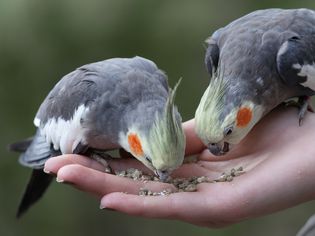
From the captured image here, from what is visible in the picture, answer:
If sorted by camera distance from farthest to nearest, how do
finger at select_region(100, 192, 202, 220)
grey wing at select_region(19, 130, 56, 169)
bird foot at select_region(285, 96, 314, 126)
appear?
1. grey wing at select_region(19, 130, 56, 169)
2. bird foot at select_region(285, 96, 314, 126)
3. finger at select_region(100, 192, 202, 220)

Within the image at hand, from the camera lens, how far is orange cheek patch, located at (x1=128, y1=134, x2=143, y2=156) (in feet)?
7.86

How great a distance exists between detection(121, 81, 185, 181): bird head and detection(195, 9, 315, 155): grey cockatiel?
21cm

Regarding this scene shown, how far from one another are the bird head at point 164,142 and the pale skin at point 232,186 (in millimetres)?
119

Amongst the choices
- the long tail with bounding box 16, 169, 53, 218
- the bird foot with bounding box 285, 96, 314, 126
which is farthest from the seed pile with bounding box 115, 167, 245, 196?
the long tail with bounding box 16, 169, 53, 218

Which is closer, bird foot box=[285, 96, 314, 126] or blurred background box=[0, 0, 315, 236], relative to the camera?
bird foot box=[285, 96, 314, 126]

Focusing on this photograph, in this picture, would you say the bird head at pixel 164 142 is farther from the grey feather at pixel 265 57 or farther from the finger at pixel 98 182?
the grey feather at pixel 265 57

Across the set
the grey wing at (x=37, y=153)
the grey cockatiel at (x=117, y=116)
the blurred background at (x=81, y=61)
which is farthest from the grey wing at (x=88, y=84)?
the blurred background at (x=81, y=61)

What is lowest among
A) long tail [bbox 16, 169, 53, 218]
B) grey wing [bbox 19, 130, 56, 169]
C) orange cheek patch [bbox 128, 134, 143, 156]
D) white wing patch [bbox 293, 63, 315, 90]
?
long tail [bbox 16, 169, 53, 218]

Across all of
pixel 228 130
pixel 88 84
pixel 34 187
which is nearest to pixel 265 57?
pixel 228 130

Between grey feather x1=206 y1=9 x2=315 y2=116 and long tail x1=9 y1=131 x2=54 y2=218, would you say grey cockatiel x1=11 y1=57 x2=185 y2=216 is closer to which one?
long tail x1=9 y1=131 x2=54 y2=218

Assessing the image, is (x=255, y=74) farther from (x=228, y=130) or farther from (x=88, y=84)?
(x=88, y=84)

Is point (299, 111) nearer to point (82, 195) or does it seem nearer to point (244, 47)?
point (244, 47)

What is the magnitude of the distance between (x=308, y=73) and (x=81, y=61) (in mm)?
2340

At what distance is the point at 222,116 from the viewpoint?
241cm
